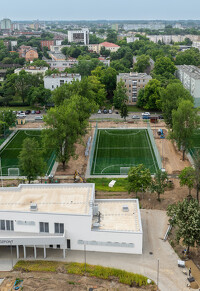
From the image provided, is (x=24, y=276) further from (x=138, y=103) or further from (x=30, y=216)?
(x=138, y=103)

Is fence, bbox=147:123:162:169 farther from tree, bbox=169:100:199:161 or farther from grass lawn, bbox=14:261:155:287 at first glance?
grass lawn, bbox=14:261:155:287

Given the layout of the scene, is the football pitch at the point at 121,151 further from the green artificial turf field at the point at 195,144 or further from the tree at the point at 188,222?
the tree at the point at 188,222

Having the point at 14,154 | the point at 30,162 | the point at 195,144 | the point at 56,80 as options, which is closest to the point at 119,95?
the point at 56,80

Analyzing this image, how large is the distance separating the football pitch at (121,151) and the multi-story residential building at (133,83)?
78.4 ft

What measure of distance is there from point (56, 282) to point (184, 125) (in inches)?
1357

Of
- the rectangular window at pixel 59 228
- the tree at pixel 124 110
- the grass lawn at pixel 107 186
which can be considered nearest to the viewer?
the rectangular window at pixel 59 228

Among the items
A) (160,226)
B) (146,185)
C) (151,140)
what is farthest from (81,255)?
(151,140)

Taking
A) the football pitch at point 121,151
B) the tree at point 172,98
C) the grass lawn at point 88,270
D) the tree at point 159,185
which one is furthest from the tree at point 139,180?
the tree at point 172,98

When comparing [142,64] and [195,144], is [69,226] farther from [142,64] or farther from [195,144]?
[142,64]

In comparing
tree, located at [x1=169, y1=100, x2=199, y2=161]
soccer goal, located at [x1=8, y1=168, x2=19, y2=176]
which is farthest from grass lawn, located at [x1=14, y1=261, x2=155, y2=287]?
tree, located at [x1=169, y1=100, x2=199, y2=161]

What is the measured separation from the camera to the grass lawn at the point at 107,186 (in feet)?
166

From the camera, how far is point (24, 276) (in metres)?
34.2

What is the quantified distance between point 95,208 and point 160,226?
792cm

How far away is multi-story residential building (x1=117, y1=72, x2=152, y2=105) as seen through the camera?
9686 centimetres
